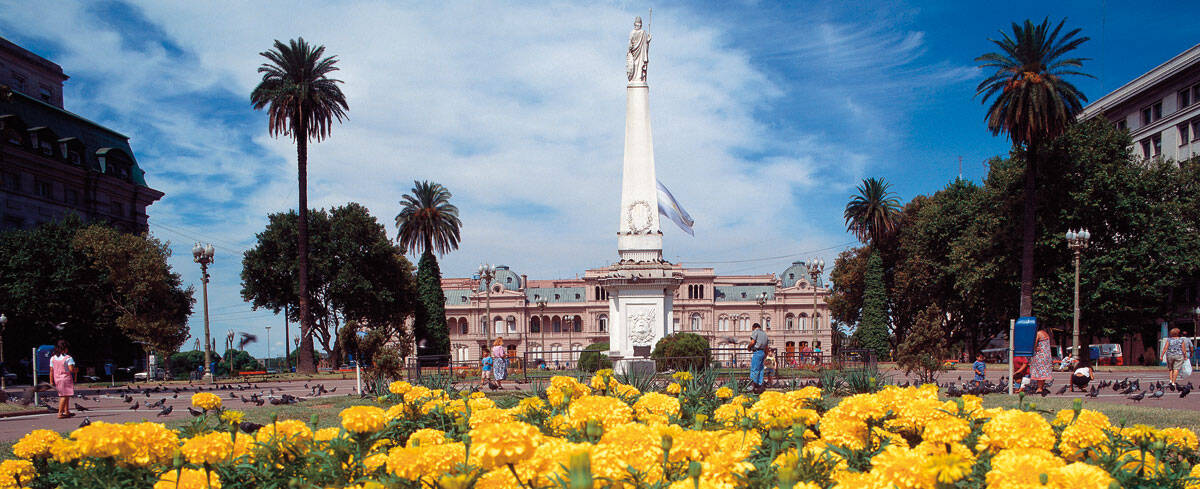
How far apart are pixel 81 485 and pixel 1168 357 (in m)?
20.7

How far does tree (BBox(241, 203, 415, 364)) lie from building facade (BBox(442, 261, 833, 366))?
1678 inches

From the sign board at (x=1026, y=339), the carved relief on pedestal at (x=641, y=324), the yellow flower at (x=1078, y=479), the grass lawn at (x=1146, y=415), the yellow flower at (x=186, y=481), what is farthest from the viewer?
the carved relief on pedestal at (x=641, y=324)

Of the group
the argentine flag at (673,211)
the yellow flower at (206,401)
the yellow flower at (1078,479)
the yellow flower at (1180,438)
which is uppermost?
the argentine flag at (673,211)

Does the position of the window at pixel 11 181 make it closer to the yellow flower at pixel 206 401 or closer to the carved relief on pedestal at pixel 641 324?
the carved relief on pedestal at pixel 641 324

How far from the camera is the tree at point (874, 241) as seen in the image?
140 ft

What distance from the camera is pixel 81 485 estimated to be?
3.07 m

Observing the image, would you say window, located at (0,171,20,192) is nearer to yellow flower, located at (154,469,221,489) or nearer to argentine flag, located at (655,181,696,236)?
argentine flag, located at (655,181,696,236)

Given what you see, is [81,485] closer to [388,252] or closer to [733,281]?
[388,252]

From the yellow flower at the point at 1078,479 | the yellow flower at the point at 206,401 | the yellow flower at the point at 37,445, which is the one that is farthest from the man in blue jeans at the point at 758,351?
the yellow flower at the point at 1078,479

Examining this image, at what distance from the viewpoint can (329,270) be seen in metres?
40.8

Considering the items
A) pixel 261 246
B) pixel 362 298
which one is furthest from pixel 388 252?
pixel 261 246

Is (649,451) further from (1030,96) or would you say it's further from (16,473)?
(1030,96)

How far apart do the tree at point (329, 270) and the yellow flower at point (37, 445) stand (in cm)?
3791

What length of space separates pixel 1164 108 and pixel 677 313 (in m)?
52.5
